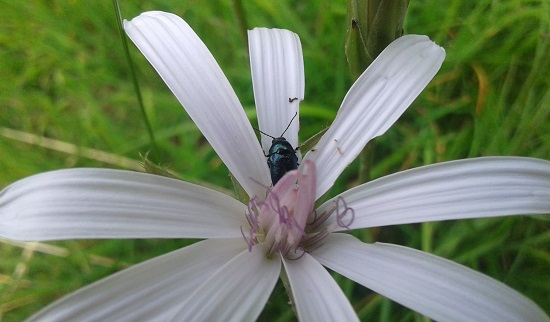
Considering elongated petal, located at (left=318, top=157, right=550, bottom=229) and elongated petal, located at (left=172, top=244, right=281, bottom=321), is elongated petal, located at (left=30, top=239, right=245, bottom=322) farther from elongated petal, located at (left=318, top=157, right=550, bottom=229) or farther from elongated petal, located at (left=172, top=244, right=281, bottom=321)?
elongated petal, located at (left=318, top=157, right=550, bottom=229)

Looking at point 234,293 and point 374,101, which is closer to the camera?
point 234,293

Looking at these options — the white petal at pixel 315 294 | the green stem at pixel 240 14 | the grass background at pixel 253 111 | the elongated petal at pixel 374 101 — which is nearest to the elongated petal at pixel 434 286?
the white petal at pixel 315 294

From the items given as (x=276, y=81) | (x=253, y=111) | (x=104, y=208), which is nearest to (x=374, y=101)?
(x=276, y=81)

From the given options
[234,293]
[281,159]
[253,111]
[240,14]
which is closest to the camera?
[234,293]

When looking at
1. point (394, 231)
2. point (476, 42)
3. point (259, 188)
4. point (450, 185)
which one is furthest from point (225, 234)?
point (476, 42)

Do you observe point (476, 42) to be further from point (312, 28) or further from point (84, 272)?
point (84, 272)

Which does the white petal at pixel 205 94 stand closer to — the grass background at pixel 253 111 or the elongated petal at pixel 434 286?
the elongated petal at pixel 434 286

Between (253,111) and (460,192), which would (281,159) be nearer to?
(460,192)
